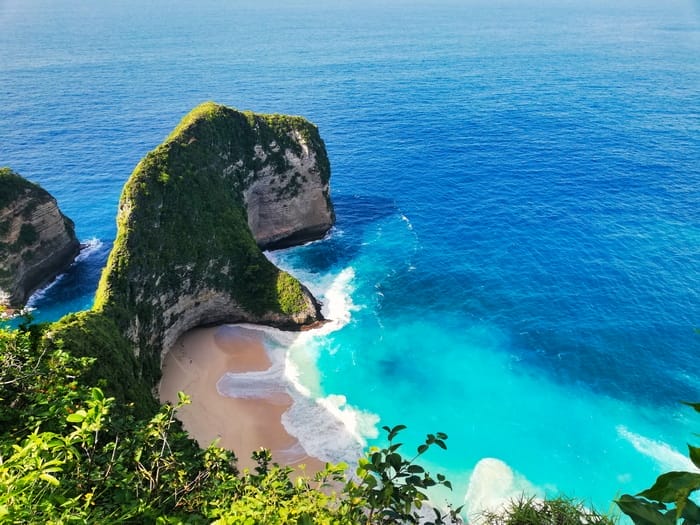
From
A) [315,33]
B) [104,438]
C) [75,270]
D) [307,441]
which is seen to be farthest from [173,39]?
[104,438]

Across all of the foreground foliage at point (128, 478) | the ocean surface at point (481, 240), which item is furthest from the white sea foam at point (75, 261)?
the foreground foliage at point (128, 478)

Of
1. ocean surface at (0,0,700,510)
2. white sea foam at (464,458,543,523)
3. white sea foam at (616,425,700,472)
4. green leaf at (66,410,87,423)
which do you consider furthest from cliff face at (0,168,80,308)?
white sea foam at (616,425,700,472)

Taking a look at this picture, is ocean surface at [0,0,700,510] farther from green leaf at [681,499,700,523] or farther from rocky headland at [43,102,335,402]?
green leaf at [681,499,700,523]

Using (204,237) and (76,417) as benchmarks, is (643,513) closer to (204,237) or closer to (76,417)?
(76,417)

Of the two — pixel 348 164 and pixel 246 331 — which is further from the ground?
pixel 348 164

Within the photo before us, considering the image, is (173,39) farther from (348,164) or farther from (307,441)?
(307,441)
